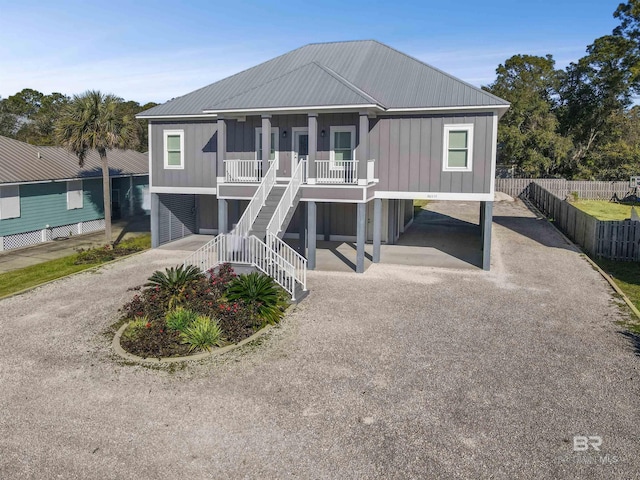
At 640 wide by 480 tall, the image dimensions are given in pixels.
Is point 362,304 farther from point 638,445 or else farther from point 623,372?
point 638,445

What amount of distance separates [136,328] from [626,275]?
15595 millimetres

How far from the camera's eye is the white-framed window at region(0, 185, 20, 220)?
69.6ft

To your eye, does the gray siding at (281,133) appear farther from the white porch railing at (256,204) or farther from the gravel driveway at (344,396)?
the gravel driveway at (344,396)

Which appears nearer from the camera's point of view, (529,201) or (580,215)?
(580,215)

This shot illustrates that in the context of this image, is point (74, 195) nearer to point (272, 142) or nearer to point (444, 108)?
point (272, 142)

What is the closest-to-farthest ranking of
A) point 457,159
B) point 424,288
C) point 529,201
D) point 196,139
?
point 424,288 → point 457,159 → point 196,139 → point 529,201

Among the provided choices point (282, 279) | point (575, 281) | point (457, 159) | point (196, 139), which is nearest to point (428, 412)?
point (282, 279)

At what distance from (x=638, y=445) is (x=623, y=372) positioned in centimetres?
275

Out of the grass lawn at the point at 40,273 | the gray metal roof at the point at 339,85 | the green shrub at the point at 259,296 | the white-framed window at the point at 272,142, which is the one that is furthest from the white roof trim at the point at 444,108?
the grass lawn at the point at 40,273

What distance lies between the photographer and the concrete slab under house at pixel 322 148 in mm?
17672

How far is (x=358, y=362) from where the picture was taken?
1041cm

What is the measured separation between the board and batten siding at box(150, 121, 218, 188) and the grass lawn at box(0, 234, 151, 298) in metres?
4.17

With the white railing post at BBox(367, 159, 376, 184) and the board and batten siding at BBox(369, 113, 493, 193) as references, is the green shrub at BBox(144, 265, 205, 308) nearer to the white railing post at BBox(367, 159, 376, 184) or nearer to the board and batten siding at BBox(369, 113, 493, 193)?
the white railing post at BBox(367, 159, 376, 184)

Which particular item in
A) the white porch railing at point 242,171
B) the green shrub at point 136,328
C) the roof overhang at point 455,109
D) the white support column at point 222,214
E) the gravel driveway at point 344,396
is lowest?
the gravel driveway at point 344,396
